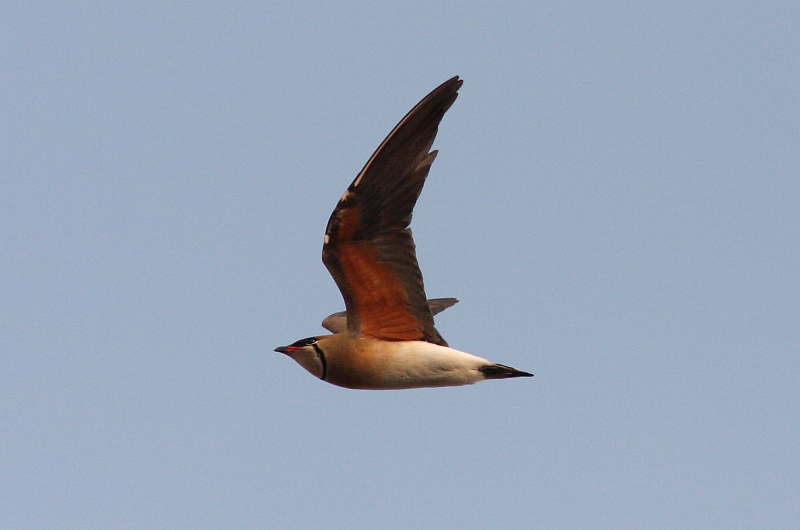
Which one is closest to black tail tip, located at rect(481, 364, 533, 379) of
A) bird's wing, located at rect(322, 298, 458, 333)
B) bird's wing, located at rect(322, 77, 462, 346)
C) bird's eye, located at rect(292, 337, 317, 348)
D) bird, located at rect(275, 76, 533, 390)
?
bird, located at rect(275, 76, 533, 390)

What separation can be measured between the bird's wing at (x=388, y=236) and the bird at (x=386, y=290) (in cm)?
1

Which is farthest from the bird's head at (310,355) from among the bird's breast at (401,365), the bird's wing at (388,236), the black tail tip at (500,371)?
the black tail tip at (500,371)

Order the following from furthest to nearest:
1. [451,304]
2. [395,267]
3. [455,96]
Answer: [451,304]
[395,267]
[455,96]

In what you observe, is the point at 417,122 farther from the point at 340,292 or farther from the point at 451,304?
the point at 451,304

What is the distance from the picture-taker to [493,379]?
1242cm

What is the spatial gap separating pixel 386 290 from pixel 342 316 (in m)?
3.16

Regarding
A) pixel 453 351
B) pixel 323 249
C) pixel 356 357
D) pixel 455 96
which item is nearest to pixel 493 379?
pixel 453 351

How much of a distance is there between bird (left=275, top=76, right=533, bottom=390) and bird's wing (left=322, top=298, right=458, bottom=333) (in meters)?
1.75

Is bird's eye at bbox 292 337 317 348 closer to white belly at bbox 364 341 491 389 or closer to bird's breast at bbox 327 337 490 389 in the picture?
bird's breast at bbox 327 337 490 389

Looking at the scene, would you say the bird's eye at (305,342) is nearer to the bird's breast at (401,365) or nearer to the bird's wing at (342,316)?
the bird's breast at (401,365)

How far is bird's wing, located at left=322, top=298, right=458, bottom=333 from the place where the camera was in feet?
49.0

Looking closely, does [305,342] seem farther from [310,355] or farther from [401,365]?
[401,365]

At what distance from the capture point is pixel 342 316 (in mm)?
15328

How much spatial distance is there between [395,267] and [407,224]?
0.58 m
